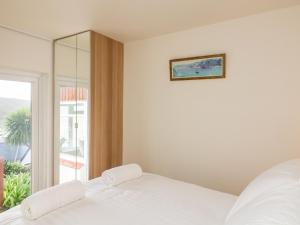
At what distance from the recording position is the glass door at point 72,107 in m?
2.68

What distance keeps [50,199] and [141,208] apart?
56cm

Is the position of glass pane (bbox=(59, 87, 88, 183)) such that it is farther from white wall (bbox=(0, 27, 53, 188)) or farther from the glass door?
white wall (bbox=(0, 27, 53, 188))

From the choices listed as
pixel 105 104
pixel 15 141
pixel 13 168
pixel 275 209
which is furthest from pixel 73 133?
pixel 275 209

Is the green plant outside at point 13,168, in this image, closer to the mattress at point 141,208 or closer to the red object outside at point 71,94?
the red object outside at point 71,94

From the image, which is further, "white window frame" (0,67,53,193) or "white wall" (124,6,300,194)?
"white window frame" (0,67,53,193)

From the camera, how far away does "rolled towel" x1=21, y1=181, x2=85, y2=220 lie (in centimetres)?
128

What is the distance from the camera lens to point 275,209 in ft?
2.74

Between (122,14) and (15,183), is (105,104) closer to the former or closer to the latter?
(122,14)

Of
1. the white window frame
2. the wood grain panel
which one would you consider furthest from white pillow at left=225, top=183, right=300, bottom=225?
the white window frame

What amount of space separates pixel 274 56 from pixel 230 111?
0.63m

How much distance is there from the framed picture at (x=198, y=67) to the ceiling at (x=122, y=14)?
14.1 inches

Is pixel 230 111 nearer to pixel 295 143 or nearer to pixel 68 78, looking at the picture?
pixel 295 143

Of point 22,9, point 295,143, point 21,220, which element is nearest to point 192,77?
point 295,143

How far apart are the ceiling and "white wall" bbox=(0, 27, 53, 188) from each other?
0.15 meters
